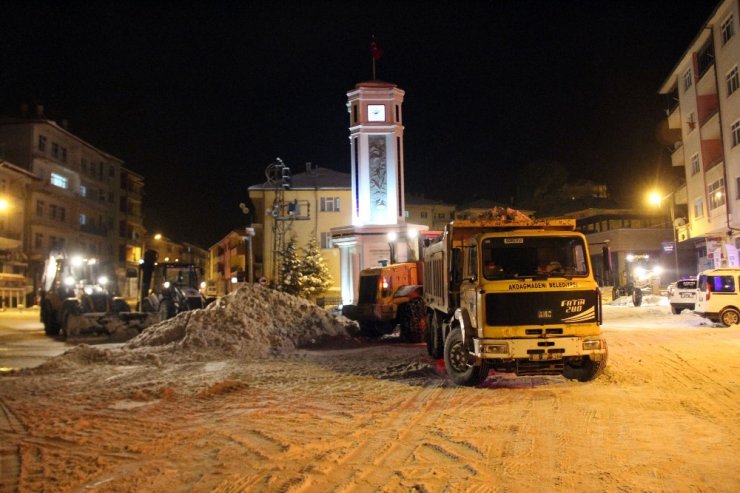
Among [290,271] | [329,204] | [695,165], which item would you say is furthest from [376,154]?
A: [695,165]

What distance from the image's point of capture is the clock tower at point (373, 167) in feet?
124

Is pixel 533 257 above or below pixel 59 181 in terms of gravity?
below

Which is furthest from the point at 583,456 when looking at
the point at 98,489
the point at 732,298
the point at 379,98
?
the point at 379,98

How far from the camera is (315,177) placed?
52562 millimetres

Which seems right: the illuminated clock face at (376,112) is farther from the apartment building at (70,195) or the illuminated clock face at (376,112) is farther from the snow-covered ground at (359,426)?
the snow-covered ground at (359,426)

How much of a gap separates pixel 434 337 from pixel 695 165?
31264 mm

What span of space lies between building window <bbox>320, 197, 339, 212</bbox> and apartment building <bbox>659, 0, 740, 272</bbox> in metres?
25.9

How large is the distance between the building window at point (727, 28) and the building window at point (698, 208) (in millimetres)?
9394

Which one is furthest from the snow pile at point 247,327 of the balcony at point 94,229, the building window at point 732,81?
the balcony at point 94,229

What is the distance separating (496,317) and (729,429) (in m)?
3.55

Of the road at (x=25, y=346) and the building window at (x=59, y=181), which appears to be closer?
the road at (x=25, y=346)

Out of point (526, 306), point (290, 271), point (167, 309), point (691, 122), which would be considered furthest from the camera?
point (290, 271)

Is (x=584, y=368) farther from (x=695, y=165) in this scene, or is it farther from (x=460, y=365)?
(x=695, y=165)

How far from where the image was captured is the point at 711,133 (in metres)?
34.6
